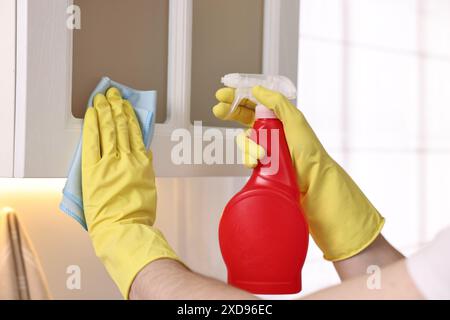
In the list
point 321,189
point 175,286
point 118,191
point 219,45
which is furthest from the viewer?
point 219,45

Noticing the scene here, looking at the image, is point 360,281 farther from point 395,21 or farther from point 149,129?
point 395,21

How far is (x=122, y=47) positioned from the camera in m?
1.04

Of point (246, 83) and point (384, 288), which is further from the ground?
point (246, 83)

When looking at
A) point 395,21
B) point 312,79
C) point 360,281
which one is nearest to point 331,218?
point 360,281

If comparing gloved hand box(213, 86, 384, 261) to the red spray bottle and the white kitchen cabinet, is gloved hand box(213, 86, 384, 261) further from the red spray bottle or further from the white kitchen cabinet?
the white kitchen cabinet

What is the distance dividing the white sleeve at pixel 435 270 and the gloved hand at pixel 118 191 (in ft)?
1.33

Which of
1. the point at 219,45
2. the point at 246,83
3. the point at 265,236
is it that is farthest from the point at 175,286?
the point at 219,45

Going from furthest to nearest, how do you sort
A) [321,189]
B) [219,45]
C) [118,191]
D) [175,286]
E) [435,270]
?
1. [219,45]
2. [321,189]
3. [118,191]
4. [175,286]
5. [435,270]

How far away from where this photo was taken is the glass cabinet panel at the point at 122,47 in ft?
3.24

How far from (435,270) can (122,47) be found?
66 cm

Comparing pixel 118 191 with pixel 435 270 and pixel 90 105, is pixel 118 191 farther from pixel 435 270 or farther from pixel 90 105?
pixel 435 270

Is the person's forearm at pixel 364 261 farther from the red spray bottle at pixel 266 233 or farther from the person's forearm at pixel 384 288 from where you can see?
the person's forearm at pixel 384 288

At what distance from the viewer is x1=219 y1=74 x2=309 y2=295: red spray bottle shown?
0.94 meters

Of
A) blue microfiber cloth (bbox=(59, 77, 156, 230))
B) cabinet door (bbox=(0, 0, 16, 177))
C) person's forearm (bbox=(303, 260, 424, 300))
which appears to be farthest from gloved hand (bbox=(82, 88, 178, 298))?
person's forearm (bbox=(303, 260, 424, 300))
